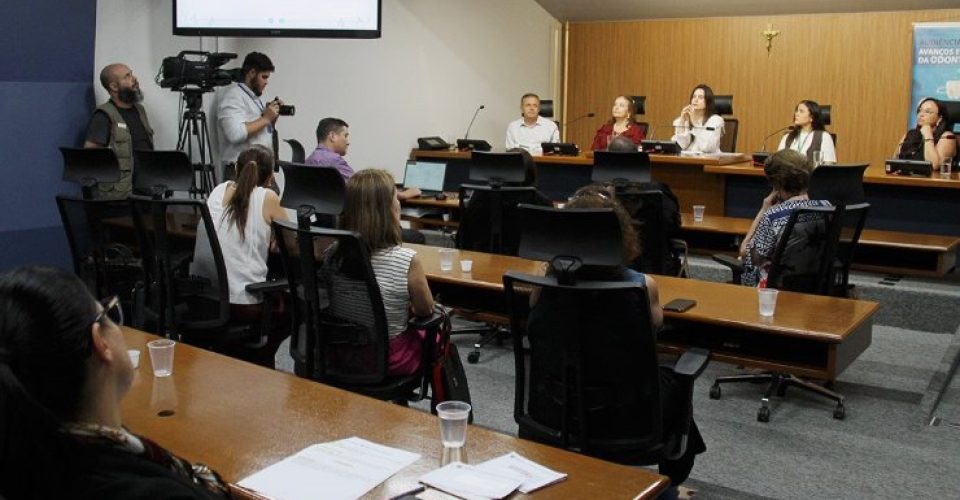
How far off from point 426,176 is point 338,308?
15.2 ft

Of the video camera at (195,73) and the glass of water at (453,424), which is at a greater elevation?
the video camera at (195,73)

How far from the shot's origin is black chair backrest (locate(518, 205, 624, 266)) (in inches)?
105

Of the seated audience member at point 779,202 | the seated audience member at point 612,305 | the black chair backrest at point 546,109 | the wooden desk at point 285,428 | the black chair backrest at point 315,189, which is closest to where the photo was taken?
the wooden desk at point 285,428

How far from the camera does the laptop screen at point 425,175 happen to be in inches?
308

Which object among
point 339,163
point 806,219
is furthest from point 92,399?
point 339,163

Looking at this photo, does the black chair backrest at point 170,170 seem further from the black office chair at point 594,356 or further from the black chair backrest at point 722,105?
the black chair backrest at point 722,105

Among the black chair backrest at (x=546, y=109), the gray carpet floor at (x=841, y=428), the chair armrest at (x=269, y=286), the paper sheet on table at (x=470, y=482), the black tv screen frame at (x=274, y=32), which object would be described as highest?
the black tv screen frame at (x=274, y=32)

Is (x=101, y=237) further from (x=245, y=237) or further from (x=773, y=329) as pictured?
(x=773, y=329)

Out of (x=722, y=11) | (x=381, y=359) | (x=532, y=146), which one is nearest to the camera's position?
(x=381, y=359)

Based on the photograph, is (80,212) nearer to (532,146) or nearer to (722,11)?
(532,146)

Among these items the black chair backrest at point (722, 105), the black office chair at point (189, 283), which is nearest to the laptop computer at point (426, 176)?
the black chair backrest at point (722, 105)

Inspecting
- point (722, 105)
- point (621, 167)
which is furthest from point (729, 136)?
point (621, 167)

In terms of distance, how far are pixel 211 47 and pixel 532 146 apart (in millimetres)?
3116

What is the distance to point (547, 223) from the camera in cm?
276
